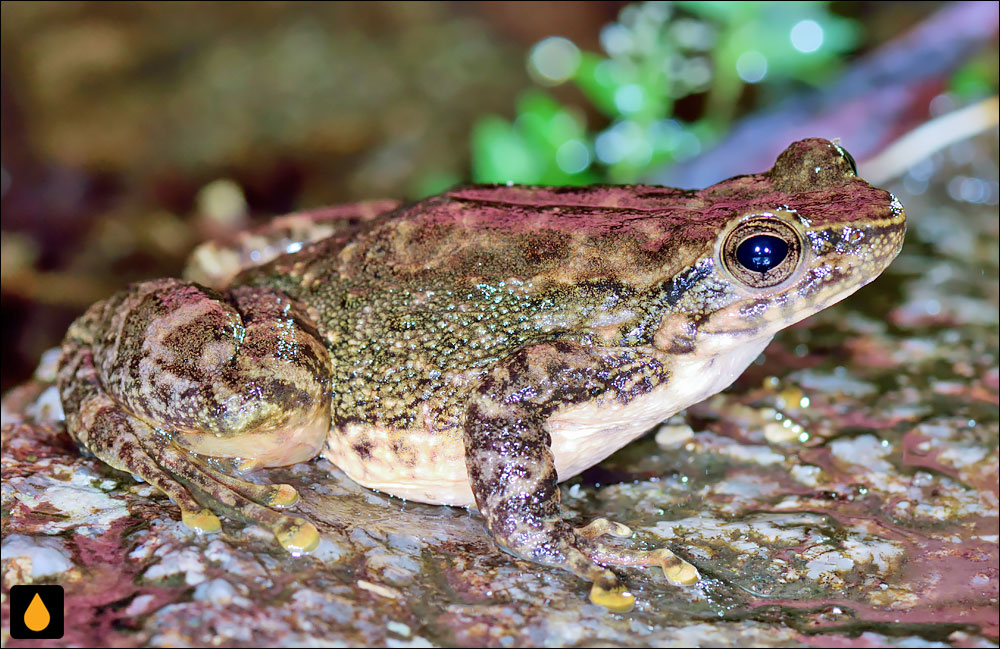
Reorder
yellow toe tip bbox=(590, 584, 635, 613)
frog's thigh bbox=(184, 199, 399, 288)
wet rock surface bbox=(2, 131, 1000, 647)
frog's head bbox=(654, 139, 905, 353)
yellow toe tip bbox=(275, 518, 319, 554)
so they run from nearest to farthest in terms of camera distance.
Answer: wet rock surface bbox=(2, 131, 1000, 647), yellow toe tip bbox=(590, 584, 635, 613), yellow toe tip bbox=(275, 518, 319, 554), frog's head bbox=(654, 139, 905, 353), frog's thigh bbox=(184, 199, 399, 288)

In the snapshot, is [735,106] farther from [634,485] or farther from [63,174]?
[63,174]

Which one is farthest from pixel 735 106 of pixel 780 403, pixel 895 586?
pixel 895 586

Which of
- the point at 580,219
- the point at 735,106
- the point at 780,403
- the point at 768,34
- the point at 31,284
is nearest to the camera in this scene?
the point at 580,219

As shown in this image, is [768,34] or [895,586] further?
[768,34]

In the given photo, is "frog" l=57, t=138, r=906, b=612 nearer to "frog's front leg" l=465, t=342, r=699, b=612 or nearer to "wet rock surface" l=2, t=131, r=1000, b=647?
"frog's front leg" l=465, t=342, r=699, b=612

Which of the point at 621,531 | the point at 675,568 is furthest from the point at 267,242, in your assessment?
the point at 675,568

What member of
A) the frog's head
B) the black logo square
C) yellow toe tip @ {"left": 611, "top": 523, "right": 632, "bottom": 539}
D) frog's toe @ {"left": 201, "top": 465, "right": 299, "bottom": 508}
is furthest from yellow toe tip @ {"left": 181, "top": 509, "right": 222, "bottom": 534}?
the frog's head

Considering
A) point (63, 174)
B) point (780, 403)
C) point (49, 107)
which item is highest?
point (49, 107)
